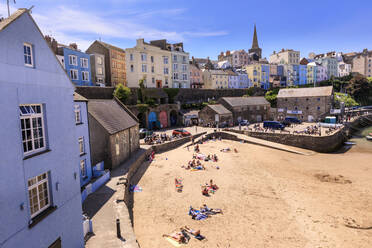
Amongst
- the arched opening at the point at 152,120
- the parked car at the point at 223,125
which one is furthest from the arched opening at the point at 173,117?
the parked car at the point at 223,125

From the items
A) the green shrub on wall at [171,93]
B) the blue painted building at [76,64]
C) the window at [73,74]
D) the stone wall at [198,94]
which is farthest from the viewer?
the stone wall at [198,94]

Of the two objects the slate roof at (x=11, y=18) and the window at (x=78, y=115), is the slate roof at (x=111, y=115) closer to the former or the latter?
the window at (x=78, y=115)

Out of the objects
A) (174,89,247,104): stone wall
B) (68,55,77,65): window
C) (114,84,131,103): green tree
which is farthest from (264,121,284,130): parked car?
(68,55,77,65): window

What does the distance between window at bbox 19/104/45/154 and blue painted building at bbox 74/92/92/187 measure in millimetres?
8746

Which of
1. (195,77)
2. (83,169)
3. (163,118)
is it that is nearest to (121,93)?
(163,118)

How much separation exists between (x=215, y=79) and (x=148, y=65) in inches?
1065

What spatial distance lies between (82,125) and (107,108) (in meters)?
7.55

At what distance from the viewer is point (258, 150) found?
31562mm

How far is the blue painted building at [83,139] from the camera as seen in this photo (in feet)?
50.7

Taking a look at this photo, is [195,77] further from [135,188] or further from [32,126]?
[32,126]

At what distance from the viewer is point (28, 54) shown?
6.58 meters

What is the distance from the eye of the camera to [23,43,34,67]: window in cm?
646

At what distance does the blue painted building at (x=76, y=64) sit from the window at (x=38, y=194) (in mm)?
33795

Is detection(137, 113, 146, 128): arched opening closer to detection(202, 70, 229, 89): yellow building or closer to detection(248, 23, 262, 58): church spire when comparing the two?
detection(202, 70, 229, 89): yellow building
